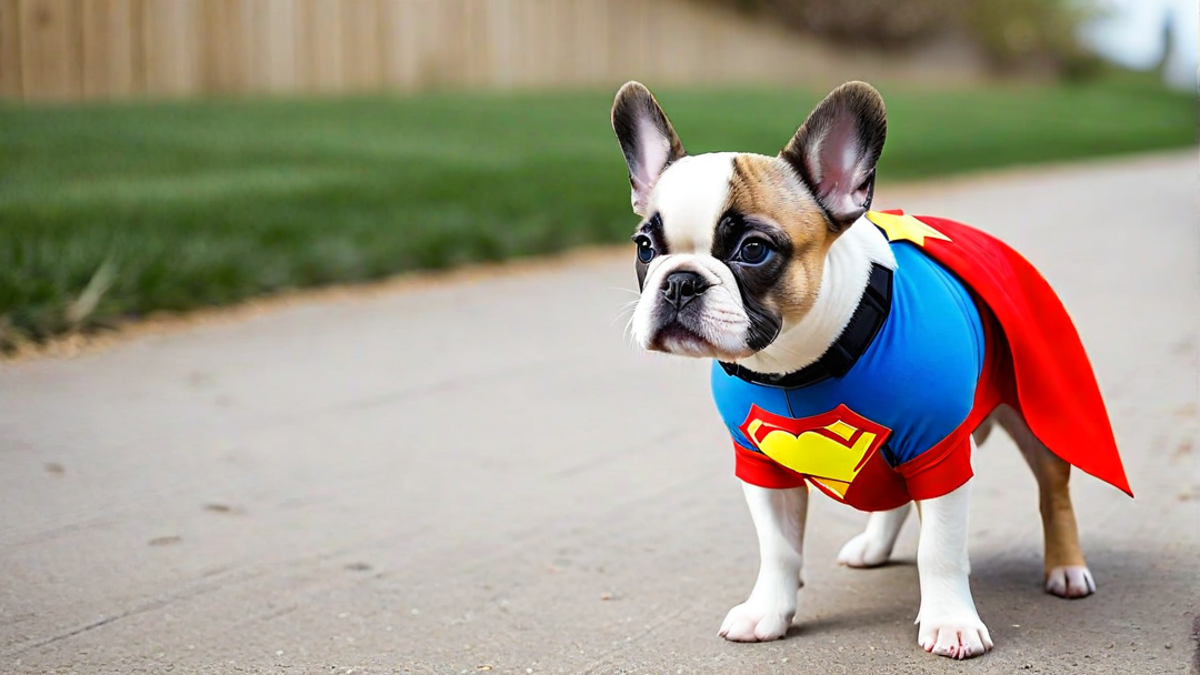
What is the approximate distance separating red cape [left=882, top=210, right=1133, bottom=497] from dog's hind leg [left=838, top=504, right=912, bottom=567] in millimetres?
522

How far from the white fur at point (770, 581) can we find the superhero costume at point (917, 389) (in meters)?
0.07

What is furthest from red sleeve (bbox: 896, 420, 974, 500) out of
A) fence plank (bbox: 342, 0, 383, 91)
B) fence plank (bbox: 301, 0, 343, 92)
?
fence plank (bbox: 342, 0, 383, 91)

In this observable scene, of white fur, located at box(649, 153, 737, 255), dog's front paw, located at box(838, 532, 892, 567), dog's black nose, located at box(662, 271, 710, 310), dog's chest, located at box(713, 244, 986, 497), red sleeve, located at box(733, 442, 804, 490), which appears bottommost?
dog's front paw, located at box(838, 532, 892, 567)

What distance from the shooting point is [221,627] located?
338cm

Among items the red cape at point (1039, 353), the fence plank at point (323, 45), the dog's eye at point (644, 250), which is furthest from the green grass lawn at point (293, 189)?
the red cape at point (1039, 353)

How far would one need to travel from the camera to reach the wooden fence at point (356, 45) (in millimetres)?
12867

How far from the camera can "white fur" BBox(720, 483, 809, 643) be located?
3209 mm

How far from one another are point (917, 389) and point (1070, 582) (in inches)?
36.2

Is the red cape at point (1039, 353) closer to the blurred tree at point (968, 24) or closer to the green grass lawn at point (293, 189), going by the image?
the green grass lawn at point (293, 189)

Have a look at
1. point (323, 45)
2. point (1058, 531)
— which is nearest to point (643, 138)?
point (1058, 531)

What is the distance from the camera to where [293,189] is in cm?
942

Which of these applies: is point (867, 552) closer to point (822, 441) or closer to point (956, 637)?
point (956, 637)

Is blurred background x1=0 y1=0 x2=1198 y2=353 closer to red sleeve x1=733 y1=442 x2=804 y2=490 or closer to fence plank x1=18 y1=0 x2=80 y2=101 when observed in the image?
fence plank x1=18 y1=0 x2=80 y2=101

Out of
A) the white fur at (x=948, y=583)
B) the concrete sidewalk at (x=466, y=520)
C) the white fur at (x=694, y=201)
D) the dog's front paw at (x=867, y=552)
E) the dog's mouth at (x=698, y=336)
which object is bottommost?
the concrete sidewalk at (x=466, y=520)
